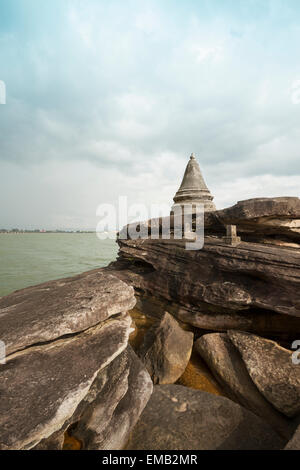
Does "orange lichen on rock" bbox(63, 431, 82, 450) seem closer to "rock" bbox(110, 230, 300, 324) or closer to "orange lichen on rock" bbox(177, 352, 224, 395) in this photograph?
"orange lichen on rock" bbox(177, 352, 224, 395)

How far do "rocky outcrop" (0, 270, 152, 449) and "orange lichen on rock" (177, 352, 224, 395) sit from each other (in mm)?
1412

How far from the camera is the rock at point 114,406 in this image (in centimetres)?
290

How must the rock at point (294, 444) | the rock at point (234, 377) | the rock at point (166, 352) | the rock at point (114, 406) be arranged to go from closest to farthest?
the rock at point (294, 444) → the rock at point (114, 406) → the rock at point (234, 377) → the rock at point (166, 352)

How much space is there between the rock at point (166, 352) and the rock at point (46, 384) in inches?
68.2

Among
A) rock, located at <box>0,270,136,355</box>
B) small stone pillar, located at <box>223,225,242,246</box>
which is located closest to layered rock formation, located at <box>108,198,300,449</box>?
small stone pillar, located at <box>223,225,242,246</box>

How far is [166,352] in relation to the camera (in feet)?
16.1

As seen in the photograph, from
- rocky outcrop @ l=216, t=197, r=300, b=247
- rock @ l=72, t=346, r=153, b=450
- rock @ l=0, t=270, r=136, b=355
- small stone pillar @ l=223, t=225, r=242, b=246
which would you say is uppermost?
rocky outcrop @ l=216, t=197, r=300, b=247

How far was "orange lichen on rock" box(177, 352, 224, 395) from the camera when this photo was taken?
4.51 meters

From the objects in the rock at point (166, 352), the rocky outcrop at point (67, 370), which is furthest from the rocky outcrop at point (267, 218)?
the rocky outcrop at point (67, 370)

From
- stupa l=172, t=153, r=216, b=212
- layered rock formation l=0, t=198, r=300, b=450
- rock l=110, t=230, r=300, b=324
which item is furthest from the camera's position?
stupa l=172, t=153, r=216, b=212

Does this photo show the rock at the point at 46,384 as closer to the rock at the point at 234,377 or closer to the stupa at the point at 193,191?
the rock at the point at 234,377

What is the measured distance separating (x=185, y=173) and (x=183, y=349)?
38.8 feet
